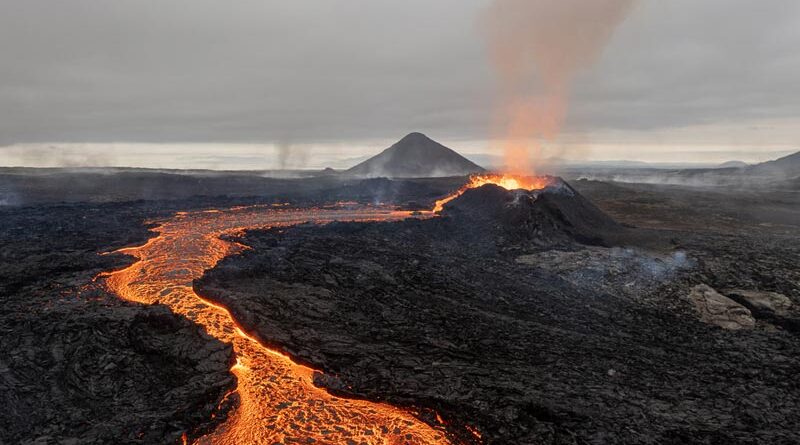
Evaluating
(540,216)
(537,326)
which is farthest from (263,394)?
(540,216)

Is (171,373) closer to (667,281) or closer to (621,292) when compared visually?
(621,292)

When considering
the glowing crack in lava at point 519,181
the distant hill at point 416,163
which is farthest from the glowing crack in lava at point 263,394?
the distant hill at point 416,163

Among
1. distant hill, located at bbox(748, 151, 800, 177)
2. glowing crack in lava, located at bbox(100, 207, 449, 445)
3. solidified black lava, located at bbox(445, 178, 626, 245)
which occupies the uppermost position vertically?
distant hill, located at bbox(748, 151, 800, 177)

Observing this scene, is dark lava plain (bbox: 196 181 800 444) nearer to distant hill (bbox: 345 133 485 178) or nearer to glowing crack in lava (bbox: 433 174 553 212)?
glowing crack in lava (bbox: 433 174 553 212)

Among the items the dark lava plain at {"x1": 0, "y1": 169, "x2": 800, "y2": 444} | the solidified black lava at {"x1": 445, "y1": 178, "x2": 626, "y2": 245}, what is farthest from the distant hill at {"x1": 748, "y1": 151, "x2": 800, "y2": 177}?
the dark lava plain at {"x1": 0, "y1": 169, "x2": 800, "y2": 444}

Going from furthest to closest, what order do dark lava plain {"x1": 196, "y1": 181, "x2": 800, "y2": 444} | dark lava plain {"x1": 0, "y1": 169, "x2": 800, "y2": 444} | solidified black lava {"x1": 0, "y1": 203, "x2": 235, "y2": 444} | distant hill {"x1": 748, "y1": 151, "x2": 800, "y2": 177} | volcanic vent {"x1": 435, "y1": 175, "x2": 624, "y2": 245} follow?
distant hill {"x1": 748, "y1": 151, "x2": 800, "y2": 177}
volcanic vent {"x1": 435, "y1": 175, "x2": 624, "y2": 245}
dark lava plain {"x1": 196, "y1": 181, "x2": 800, "y2": 444}
dark lava plain {"x1": 0, "y1": 169, "x2": 800, "y2": 444}
solidified black lava {"x1": 0, "y1": 203, "x2": 235, "y2": 444}

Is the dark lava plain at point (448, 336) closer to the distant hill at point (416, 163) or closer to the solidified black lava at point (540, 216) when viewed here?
the solidified black lava at point (540, 216)
